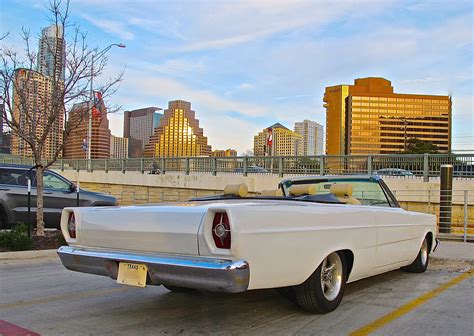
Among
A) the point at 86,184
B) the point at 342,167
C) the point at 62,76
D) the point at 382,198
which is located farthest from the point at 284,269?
the point at 86,184

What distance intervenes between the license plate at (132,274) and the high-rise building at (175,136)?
147 feet

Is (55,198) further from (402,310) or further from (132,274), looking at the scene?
(402,310)

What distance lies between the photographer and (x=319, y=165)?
17422mm

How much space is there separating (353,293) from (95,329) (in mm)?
2940

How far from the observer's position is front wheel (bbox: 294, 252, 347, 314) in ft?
13.8

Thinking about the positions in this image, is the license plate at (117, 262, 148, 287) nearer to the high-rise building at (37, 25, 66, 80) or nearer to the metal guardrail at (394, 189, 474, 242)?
the high-rise building at (37, 25, 66, 80)

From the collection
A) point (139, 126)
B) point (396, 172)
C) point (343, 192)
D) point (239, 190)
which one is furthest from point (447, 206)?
point (139, 126)

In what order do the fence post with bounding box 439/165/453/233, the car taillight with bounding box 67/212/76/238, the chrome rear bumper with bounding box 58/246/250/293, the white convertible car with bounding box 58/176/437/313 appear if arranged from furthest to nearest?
the fence post with bounding box 439/165/453/233 < the car taillight with bounding box 67/212/76/238 < the white convertible car with bounding box 58/176/437/313 < the chrome rear bumper with bounding box 58/246/250/293

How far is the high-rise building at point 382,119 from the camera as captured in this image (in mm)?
77125

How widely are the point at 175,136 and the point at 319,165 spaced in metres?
A: 33.4

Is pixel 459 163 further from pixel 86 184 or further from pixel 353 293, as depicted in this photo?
pixel 86 184

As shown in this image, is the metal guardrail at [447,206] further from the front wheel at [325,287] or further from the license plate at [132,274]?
the license plate at [132,274]

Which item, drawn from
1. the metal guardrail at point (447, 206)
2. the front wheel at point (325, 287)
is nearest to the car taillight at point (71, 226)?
the front wheel at point (325, 287)

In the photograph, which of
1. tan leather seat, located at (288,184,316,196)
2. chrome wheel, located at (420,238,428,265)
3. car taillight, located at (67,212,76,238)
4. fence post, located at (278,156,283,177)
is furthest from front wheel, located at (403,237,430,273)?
fence post, located at (278,156,283,177)
